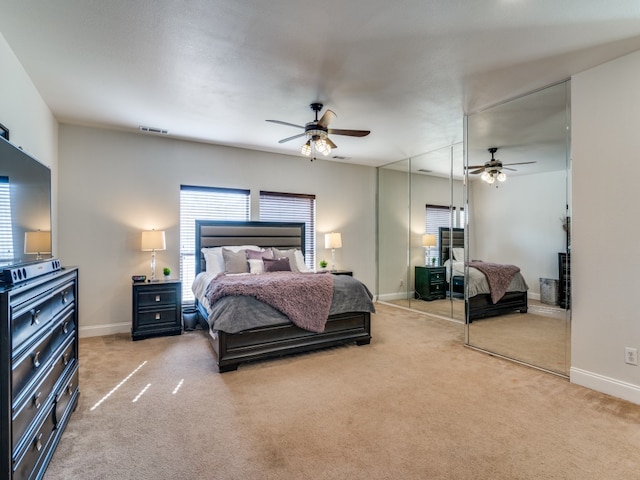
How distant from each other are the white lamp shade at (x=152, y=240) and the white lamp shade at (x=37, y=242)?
1.91 metres

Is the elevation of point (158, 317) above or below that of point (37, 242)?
below

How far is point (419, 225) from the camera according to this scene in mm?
5992

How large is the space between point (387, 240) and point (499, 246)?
276 centimetres

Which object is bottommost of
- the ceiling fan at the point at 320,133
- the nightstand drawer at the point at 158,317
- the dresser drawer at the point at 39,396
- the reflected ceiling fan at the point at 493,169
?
the nightstand drawer at the point at 158,317

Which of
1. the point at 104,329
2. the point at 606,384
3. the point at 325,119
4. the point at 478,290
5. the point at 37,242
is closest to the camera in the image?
the point at 37,242

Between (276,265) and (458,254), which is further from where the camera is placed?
(458,254)

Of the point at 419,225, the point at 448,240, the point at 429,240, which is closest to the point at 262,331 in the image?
the point at 448,240

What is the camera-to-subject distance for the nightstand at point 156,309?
4184mm

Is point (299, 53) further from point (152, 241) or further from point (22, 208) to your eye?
point (152, 241)

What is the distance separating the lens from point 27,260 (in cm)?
202

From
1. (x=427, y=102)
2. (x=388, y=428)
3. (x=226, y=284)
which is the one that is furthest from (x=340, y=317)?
(x=427, y=102)

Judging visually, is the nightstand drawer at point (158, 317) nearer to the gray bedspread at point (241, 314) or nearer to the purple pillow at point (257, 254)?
the purple pillow at point (257, 254)

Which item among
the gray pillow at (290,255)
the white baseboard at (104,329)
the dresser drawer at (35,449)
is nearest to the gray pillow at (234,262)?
the gray pillow at (290,255)

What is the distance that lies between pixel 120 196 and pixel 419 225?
15.8ft
